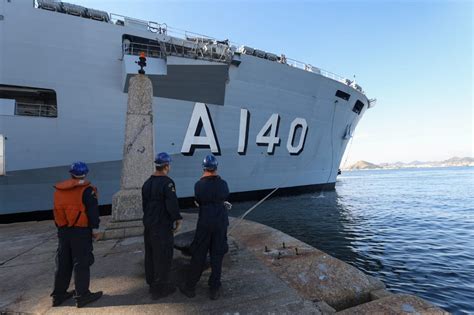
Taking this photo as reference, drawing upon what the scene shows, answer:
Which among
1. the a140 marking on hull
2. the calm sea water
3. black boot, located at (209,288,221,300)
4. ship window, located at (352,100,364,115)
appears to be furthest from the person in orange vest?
ship window, located at (352,100,364,115)

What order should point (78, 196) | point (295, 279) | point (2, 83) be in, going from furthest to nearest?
point (2, 83)
point (295, 279)
point (78, 196)

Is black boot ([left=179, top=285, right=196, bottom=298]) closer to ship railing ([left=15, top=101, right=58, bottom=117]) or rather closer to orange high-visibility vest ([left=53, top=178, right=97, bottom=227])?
orange high-visibility vest ([left=53, top=178, right=97, bottom=227])

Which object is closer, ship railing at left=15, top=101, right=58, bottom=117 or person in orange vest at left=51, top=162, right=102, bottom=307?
person in orange vest at left=51, top=162, right=102, bottom=307

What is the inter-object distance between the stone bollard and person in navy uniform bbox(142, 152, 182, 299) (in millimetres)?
2741

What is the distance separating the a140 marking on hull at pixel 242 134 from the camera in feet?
51.1

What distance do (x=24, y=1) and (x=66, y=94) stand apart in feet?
13.6

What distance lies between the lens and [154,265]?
3.49 m

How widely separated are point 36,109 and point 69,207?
12.4 m

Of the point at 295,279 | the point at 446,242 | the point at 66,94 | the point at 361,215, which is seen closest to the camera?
the point at 295,279

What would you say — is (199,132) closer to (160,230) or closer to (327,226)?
(327,226)

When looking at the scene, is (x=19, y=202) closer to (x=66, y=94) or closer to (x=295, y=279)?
(x=66, y=94)

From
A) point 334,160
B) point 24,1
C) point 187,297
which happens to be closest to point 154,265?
point 187,297

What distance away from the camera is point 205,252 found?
3.52 meters

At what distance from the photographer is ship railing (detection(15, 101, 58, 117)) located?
40.9 feet
